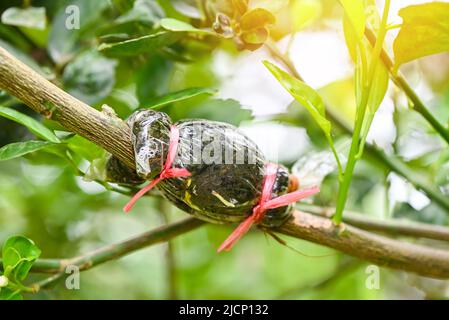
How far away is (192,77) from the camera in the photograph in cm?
98

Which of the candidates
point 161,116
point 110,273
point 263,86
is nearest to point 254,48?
point 161,116

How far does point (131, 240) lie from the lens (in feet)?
2.05

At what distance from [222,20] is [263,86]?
0.52 meters

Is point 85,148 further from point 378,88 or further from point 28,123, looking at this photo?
point 378,88

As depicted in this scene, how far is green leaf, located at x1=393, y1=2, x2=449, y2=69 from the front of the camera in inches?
21.4

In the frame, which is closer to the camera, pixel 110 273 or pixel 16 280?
pixel 16 280

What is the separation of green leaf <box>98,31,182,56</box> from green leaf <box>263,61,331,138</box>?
147mm

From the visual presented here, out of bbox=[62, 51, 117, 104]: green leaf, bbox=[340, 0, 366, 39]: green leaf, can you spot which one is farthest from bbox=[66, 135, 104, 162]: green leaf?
bbox=[340, 0, 366, 39]: green leaf

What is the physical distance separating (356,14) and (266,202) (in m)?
0.18

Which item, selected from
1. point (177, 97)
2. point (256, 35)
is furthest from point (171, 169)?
point (256, 35)

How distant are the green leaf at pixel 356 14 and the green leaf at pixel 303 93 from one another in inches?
2.5

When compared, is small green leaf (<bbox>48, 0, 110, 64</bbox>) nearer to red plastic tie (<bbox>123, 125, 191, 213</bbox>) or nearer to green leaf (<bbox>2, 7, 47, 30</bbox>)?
green leaf (<bbox>2, 7, 47, 30</bbox>)

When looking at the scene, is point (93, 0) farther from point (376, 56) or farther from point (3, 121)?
point (376, 56)

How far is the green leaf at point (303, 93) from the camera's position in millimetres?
517
